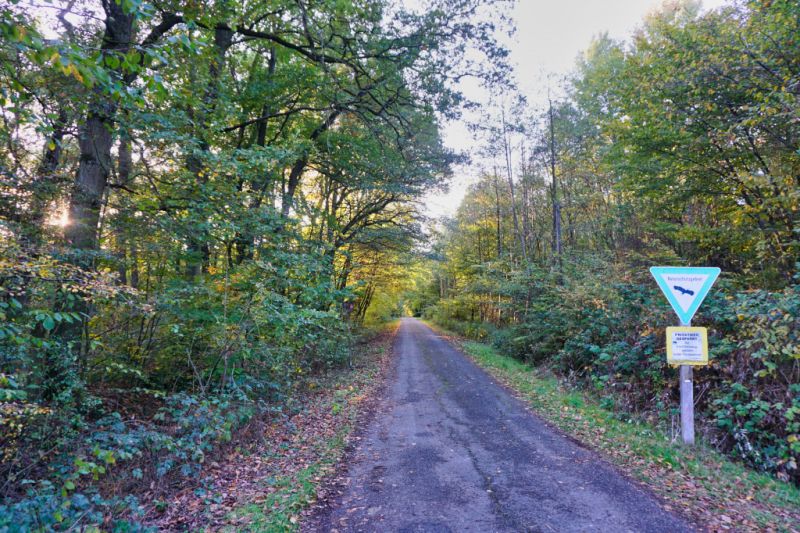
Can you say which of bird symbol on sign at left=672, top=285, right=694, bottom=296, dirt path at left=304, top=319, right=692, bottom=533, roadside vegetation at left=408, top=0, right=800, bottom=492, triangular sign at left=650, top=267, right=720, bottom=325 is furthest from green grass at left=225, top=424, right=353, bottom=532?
bird symbol on sign at left=672, top=285, right=694, bottom=296

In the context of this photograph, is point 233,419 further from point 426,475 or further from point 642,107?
point 642,107

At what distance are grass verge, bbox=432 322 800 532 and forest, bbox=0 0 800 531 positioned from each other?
51 cm

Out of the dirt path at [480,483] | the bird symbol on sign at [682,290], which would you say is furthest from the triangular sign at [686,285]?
the dirt path at [480,483]

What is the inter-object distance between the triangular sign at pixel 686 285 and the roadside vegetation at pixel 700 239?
90cm

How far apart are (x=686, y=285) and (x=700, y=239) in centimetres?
592

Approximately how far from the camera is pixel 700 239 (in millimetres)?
9758

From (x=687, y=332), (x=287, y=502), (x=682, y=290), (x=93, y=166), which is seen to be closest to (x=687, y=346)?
(x=687, y=332)

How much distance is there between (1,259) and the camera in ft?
10.6

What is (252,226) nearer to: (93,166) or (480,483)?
(93,166)

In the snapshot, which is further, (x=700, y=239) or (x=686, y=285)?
(x=700, y=239)

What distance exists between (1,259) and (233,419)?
335 cm

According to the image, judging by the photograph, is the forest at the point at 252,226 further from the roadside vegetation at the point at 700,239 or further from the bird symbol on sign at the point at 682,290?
the bird symbol on sign at the point at 682,290

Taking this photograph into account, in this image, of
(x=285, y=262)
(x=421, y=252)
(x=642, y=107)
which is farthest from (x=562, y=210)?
(x=285, y=262)

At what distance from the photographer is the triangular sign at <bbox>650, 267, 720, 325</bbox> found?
535 centimetres
